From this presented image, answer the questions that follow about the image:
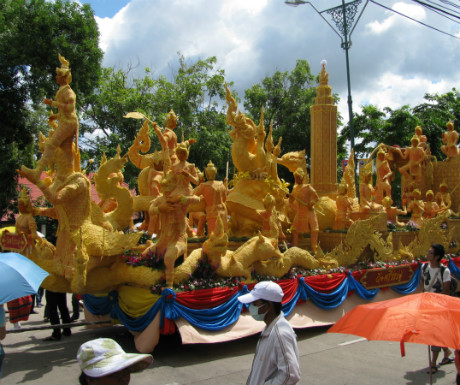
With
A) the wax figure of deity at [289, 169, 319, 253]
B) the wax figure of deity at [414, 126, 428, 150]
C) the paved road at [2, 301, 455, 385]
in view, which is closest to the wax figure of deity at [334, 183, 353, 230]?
the wax figure of deity at [289, 169, 319, 253]

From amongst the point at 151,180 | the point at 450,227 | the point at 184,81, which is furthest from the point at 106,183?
the point at 184,81

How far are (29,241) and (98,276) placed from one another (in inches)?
48.8

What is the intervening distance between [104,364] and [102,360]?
0.7 inches

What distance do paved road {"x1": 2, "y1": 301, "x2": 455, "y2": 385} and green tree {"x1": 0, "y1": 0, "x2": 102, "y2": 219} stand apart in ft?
30.6

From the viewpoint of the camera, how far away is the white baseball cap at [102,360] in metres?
1.90

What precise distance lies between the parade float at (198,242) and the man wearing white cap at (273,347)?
10.9 feet

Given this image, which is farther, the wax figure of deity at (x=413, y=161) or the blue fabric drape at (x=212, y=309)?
the wax figure of deity at (x=413, y=161)

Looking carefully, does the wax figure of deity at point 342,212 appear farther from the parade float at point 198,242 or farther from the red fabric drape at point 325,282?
the red fabric drape at point 325,282

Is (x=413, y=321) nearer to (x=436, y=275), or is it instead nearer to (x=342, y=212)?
(x=436, y=275)

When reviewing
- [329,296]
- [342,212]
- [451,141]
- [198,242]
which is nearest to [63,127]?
[198,242]

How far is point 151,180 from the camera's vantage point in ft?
27.2

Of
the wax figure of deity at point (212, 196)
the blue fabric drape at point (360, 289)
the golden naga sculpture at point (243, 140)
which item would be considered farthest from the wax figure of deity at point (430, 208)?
the wax figure of deity at point (212, 196)

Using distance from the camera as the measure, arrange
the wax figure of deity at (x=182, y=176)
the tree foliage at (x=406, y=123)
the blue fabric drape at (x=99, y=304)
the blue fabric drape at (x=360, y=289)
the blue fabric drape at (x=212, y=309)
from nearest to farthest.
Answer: the blue fabric drape at (x=212, y=309), the wax figure of deity at (x=182, y=176), the blue fabric drape at (x=99, y=304), the blue fabric drape at (x=360, y=289), the tree foliage at (x=406, y=123)

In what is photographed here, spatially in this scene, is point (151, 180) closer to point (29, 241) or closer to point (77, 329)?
point (29, 241)
